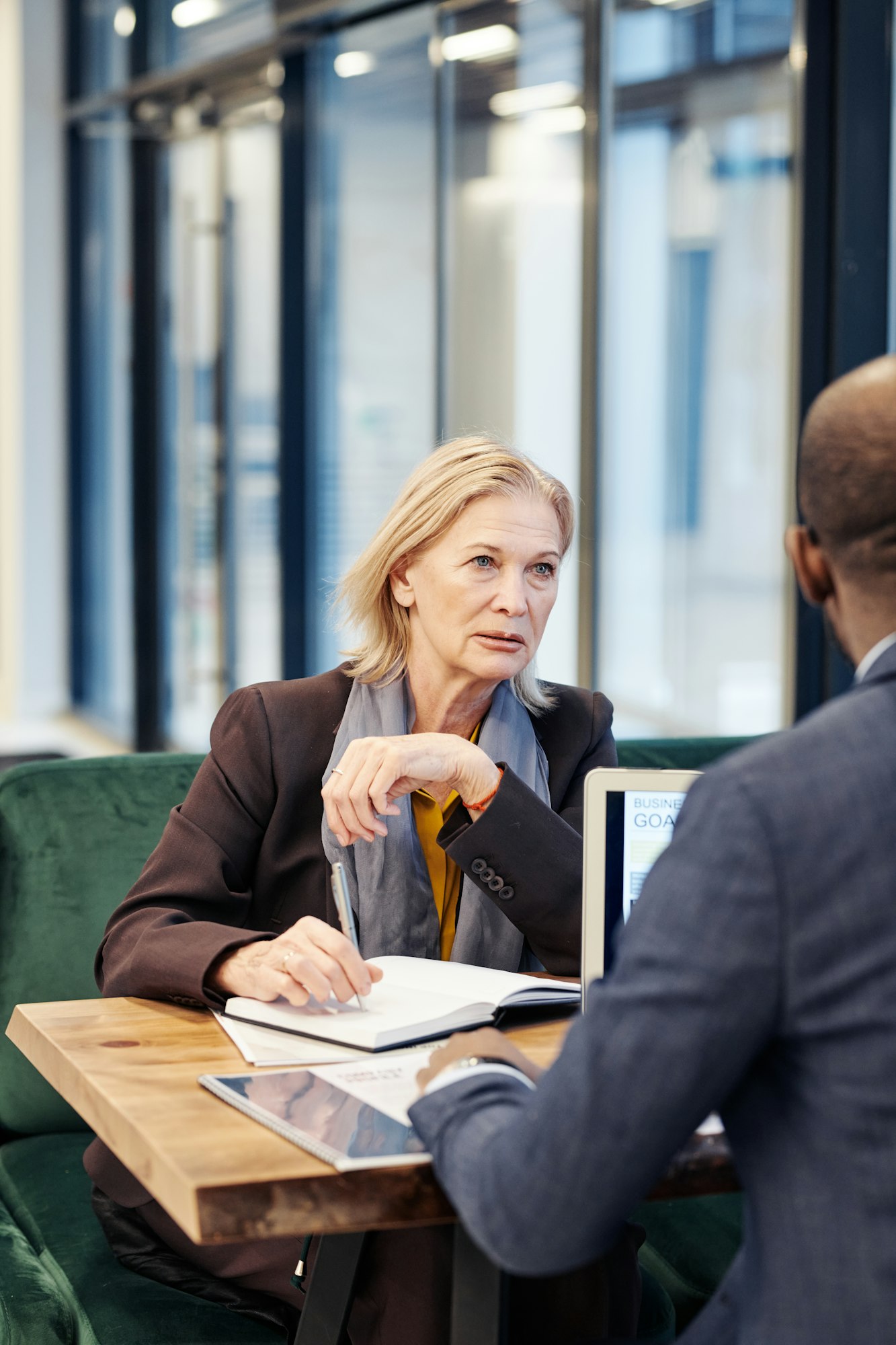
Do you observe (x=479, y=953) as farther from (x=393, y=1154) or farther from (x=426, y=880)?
(x=393, y=1154)

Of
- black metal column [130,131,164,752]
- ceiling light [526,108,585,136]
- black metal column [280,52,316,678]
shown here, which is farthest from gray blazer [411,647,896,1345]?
black metal column [130,131,164,752]

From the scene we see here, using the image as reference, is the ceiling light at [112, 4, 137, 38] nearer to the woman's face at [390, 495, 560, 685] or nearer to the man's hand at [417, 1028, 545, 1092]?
the woman's face at [390, 495, 560, 685]

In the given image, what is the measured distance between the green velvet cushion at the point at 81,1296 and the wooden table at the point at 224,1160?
0.30 m

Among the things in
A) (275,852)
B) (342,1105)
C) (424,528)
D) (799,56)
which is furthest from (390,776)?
(799,56)

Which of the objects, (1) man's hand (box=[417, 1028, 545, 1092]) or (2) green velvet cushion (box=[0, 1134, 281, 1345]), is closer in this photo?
(1) man's hand (box=[417, 1028, 545, 1092])

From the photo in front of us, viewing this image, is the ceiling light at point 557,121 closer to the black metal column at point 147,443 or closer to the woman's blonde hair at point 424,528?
the woman's blonde hair at point 424,528

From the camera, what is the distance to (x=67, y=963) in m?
2.06

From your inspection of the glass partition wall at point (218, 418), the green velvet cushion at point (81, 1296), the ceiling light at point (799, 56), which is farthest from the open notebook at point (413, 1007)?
the glass partition wall at point (218, 418)

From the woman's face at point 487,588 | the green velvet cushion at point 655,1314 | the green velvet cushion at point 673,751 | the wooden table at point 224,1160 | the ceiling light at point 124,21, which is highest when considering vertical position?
the ceiling light at point 124,21

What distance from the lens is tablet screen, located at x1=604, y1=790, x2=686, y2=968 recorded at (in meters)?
1.37

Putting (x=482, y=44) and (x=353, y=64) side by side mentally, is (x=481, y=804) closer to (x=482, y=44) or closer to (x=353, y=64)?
(x=482, y=44)

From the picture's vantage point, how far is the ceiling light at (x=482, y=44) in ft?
13.0

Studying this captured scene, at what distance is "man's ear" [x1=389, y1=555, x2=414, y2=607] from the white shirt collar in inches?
41.4

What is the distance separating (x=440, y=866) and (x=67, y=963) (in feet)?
1.93
